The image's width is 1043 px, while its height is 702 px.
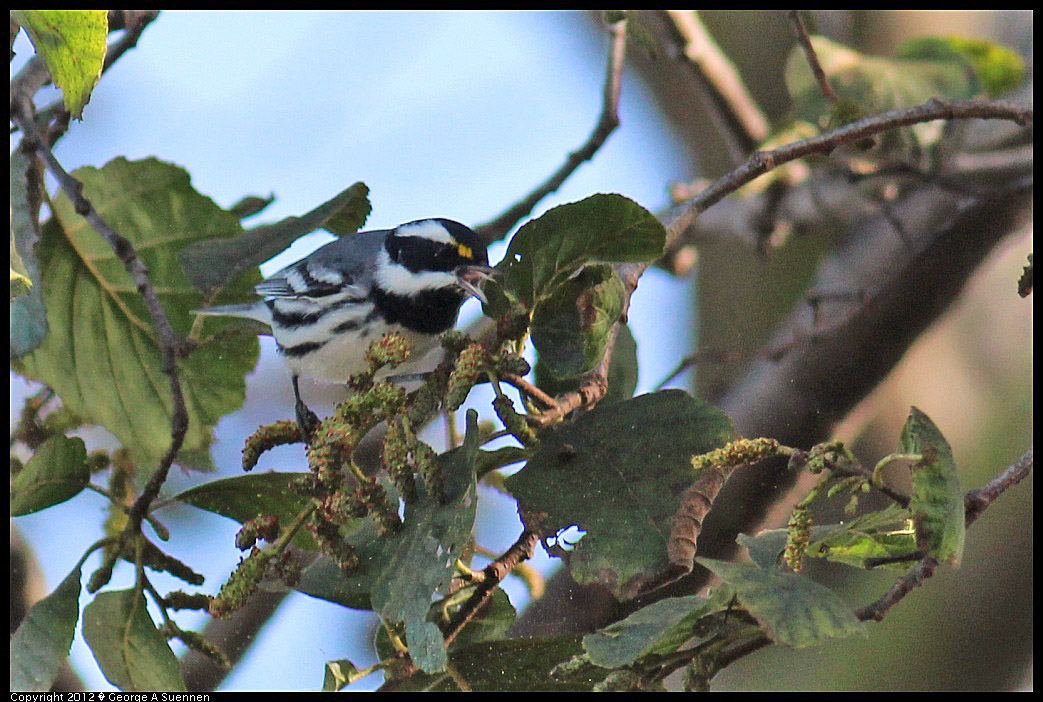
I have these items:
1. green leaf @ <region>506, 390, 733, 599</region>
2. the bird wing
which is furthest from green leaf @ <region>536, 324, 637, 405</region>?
the bird wing

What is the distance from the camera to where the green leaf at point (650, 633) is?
771mm

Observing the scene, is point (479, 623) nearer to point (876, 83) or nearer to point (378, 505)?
point (378, 505)

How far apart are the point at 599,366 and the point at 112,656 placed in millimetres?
593

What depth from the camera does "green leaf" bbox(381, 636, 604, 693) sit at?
3.22 feet

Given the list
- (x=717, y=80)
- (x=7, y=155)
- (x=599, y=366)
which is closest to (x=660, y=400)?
(x=599, y=366)

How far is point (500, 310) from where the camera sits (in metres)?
1.02

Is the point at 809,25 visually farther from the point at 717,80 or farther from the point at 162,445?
the point at 162,445

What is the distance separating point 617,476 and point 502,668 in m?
0.21

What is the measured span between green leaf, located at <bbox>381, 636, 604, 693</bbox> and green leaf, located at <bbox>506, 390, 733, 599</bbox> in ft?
0.30

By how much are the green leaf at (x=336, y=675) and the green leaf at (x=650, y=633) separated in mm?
278

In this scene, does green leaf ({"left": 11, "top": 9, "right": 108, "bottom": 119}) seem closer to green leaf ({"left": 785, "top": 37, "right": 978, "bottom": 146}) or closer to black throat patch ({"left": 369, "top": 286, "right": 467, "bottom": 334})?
black throat patch ({"left": 369, "top": 286, "right": 467, "bottom": 334})

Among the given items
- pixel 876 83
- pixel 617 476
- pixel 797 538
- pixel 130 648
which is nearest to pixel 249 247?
pixel 130 648

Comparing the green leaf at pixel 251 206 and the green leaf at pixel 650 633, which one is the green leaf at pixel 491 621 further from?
the green leaf at pixel 251 206

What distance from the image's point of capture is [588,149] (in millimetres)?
1929
